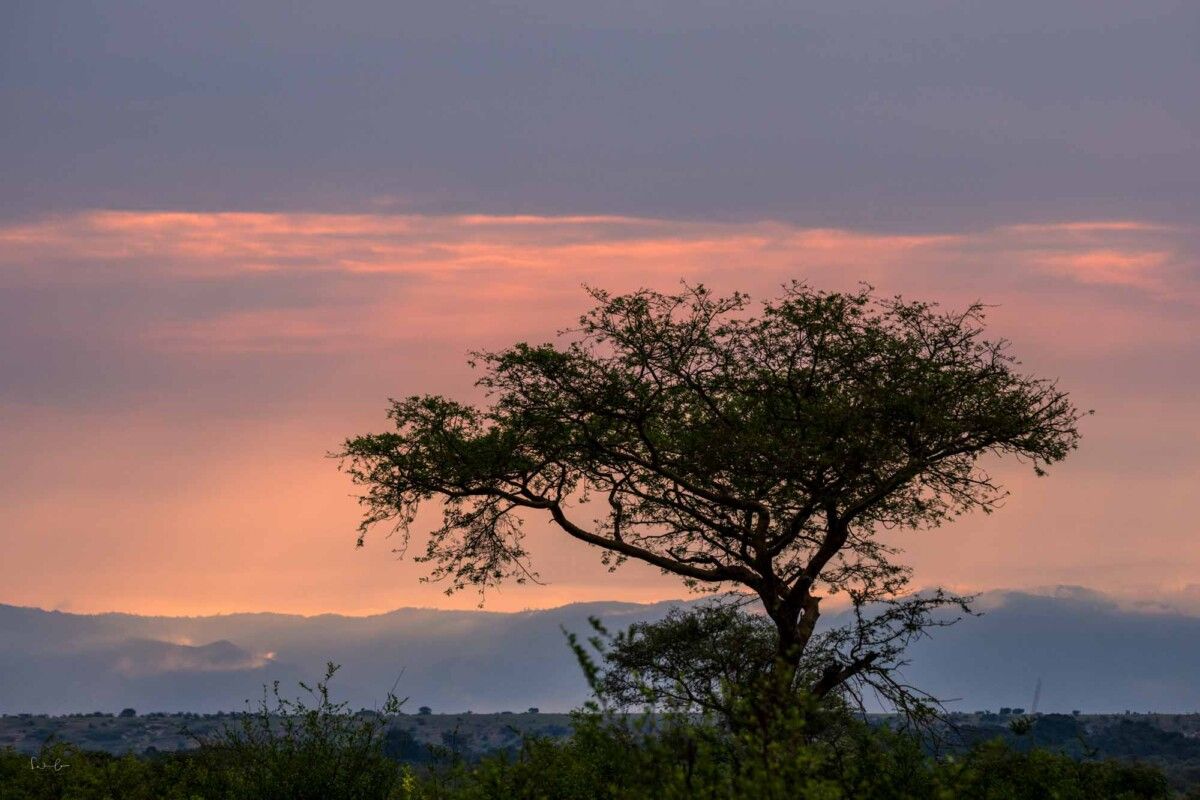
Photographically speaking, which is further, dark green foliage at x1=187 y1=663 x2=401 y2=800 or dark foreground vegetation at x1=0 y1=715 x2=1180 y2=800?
dark green foliage at x1=187 y1=663 x2=401 y2=800

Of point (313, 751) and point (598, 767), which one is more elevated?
point (313, 751)

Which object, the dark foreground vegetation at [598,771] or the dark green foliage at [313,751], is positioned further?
the dark green foliage at [313,751]

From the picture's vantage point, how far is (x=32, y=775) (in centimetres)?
3659

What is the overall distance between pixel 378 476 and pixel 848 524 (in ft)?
42.7

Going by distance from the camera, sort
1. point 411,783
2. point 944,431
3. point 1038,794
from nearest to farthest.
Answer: point 411,783 < point 1038,794 < point 944,431

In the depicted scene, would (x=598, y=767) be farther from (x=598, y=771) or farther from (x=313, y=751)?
(x=313, y=751)

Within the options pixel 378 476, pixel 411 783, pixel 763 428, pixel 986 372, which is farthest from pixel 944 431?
pixel 411 783

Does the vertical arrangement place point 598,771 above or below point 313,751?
below

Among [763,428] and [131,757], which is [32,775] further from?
[763,428]

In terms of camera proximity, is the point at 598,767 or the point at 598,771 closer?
the point at 598,771

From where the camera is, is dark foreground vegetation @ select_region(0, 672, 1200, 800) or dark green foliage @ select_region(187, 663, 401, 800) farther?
dark green foliage @ select_region(187, 663, 401, 800)

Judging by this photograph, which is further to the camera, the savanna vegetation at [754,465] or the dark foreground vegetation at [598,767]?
the savanna vegetation at [754,465]

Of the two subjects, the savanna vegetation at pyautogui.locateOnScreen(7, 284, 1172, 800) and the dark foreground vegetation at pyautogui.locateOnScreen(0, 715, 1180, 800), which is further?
the savanna vegetation at pyautogui.locateOnScreen(7, 284, 1172, 800)

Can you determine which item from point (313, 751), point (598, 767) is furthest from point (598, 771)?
point (313, 751)
